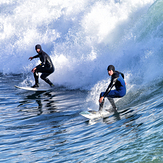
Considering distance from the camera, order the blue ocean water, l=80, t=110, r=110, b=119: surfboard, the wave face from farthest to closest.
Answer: the wave face
l=80, t=110, r=110, b=119: surfboard
the blue ocean water

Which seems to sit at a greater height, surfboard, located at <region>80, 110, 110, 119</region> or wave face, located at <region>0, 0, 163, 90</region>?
wave face, located at <region>0, 0, 163, 90</region>

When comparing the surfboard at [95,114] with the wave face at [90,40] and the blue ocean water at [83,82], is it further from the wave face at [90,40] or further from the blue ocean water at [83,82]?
the wave face at [90,40]

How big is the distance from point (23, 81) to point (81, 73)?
3.25 metres

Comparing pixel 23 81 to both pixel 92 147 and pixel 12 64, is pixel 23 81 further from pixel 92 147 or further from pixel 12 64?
pixel 92 147

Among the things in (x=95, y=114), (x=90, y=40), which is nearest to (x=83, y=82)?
(x=90, y=40)

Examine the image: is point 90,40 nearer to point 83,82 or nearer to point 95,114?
point 83,82

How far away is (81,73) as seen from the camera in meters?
13.1

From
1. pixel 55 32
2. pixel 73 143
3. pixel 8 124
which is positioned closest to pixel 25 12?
pixel 55 32

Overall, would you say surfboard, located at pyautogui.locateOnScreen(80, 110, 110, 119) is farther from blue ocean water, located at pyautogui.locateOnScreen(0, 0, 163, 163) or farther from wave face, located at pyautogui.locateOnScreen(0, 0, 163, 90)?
wave face, located at pyautogui.locateOnScreen(0, 0, 163, 90)

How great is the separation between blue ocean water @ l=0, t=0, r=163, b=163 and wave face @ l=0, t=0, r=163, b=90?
0.15 feet

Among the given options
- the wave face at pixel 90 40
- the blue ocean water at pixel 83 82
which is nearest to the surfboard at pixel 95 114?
the blue ocean water at pixel 83 82

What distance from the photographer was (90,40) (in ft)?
47.7

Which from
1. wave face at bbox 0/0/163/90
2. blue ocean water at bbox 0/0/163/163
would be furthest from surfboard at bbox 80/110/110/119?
wave face at bbox 0/0/163/90

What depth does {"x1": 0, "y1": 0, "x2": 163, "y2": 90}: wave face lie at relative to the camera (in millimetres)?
11055
